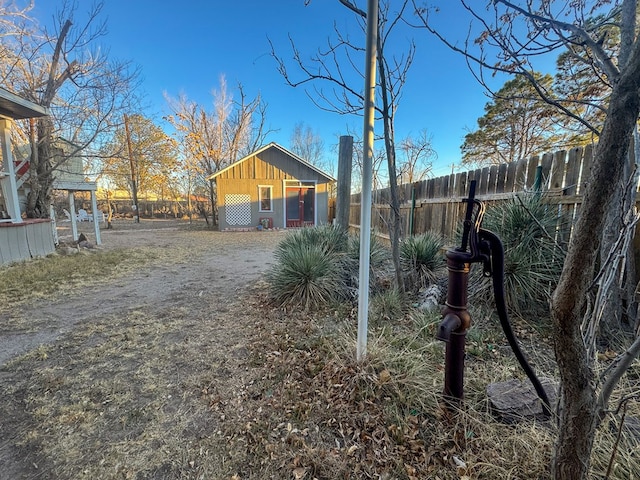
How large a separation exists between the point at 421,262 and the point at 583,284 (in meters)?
3.18

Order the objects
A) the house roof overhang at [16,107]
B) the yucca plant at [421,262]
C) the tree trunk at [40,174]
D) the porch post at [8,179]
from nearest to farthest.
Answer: the yucca plant at [421,262], the house roof overhang at [16,107], the porch post at [8,179], the tree trunk at [40,174]

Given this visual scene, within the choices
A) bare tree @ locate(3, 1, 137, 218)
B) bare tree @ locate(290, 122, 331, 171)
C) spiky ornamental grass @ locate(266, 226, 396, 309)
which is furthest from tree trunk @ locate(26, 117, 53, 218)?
bare tree @ locate(290, 122, 331, 171)

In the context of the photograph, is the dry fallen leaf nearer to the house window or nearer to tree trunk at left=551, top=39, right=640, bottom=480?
tree trunk at left=551, top=39, right=640, bottom=480

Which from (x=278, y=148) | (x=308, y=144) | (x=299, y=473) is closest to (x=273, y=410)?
(x=299, y=473)

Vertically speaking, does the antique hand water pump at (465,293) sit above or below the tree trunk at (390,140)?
below

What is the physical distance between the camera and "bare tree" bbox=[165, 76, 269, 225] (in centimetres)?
1731

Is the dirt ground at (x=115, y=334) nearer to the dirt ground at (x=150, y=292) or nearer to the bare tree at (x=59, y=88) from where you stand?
the dirt ground at (x=150, y=292)

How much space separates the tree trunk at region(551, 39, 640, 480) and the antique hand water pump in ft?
1.25

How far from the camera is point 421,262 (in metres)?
4.00

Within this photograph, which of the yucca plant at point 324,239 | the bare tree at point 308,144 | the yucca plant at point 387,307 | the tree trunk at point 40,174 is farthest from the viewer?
the bare tree at point 308,144

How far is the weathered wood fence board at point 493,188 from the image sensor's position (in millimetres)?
3113

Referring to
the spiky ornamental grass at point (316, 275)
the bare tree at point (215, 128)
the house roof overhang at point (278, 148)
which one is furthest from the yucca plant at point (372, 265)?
the bare tree at point (215, 128)

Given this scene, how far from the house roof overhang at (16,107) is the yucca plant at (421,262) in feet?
27.1

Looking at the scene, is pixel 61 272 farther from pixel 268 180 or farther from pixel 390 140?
pixel 268 180
